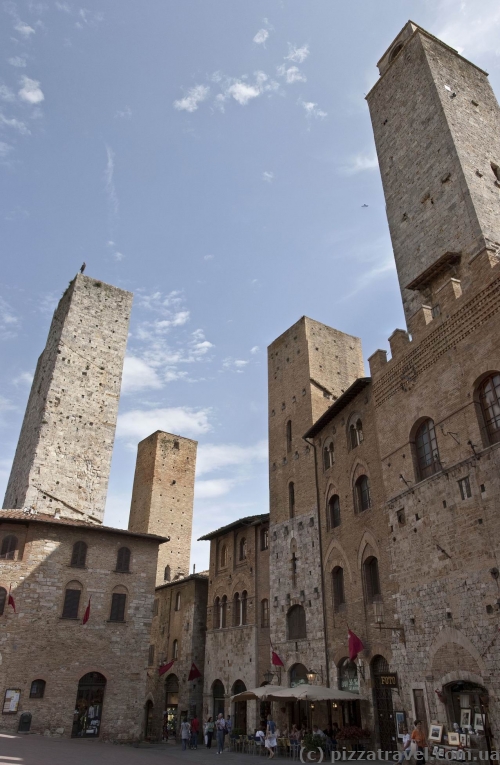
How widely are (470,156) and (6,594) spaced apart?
23.1 meters

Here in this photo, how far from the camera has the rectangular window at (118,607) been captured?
22344mm

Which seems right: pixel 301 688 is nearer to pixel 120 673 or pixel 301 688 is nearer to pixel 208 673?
pixel 120 673

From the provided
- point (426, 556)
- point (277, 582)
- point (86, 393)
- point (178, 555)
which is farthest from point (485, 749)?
point (178, 555)

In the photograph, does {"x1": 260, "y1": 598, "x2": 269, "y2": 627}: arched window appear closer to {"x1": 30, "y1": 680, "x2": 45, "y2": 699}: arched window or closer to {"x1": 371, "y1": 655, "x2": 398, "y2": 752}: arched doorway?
{"x1": 371, "y1": 655, "x2": 398, "y2": 752}: arched doorway

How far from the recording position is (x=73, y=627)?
21266 mm

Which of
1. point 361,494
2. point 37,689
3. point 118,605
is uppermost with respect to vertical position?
point 361,494

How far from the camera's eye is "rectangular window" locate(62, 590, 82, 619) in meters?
21.4

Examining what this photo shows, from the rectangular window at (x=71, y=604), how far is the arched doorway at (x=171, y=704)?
9.02m

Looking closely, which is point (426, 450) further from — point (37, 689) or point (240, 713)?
point (37, 689)

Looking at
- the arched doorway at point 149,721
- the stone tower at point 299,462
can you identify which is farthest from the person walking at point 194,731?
the arched doorway at point 149,721

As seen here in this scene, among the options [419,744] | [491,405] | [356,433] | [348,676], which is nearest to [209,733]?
[348,676]

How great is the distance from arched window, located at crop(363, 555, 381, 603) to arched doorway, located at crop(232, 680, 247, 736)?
992cm

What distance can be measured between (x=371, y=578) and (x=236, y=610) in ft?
33.9

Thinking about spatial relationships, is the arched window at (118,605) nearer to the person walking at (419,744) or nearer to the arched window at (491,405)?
the person walking at (419,744)
